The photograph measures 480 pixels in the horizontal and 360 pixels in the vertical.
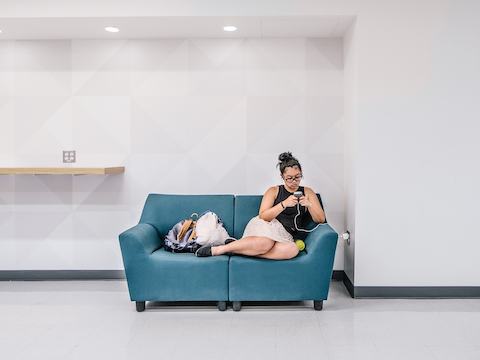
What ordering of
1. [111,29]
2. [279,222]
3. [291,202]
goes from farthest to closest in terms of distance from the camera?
[111,29] → [279,222] → [291,202]

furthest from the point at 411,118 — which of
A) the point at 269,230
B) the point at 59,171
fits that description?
the point at 59,171

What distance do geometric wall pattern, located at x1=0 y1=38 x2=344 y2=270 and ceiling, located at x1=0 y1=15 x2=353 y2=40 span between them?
0.45 ft

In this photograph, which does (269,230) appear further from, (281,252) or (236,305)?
(236,305)

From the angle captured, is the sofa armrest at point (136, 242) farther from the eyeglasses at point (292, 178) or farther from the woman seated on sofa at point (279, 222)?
the eyeglasses at point (292, 178)

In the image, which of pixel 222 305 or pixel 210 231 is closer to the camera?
pixel 222 305

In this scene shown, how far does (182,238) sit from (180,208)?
1.33 feet

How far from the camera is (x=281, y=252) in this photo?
3.67m

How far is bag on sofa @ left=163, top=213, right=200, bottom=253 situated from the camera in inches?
155

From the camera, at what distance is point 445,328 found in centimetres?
328

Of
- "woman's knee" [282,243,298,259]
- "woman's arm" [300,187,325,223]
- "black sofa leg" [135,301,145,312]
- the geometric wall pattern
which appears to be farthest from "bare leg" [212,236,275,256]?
the geometric wall pattern

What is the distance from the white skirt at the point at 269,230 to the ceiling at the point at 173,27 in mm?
1767

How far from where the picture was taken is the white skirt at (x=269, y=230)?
3734 millimetres

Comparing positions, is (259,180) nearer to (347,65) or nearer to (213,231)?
(213,231)

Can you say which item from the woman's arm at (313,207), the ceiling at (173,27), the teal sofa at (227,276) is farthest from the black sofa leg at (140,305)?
the ceiling at (173,27)
